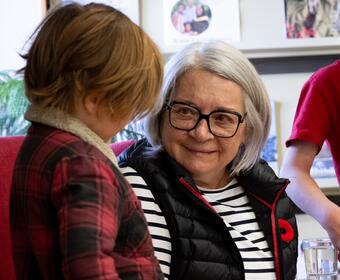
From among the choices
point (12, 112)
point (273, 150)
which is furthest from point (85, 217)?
point (273, 150)

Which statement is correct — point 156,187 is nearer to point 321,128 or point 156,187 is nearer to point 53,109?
point 53,109

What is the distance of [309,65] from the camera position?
6.91 ft

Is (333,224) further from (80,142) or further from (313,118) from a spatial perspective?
(80,142)

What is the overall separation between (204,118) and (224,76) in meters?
0.10

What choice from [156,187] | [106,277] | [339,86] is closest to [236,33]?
[339,86]

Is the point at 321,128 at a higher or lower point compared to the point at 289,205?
higher

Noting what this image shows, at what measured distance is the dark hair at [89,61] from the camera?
2.29ft

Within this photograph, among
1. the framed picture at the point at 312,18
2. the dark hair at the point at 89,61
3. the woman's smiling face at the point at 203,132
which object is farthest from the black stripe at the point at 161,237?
the framed picture at the point at 312,18

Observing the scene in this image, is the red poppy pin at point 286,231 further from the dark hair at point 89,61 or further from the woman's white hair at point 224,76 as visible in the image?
the dark hair at point 89,61

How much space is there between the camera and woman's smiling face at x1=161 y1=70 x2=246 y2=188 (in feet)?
3.62

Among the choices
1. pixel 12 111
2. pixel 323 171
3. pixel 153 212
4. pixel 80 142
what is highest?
pixel 80 142

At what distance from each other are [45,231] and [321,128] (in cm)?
95

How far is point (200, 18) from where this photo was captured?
6.72ft

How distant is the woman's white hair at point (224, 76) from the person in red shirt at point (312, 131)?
240 millimetres
